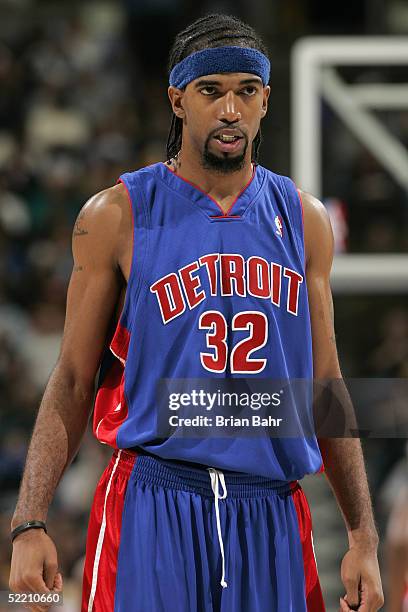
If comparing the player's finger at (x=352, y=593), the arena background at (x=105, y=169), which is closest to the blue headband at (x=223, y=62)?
the player's finger at (x=352, y=593)

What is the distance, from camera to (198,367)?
2.51 meters

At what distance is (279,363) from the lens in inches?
101

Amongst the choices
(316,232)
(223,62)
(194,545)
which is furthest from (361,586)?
(223,62)

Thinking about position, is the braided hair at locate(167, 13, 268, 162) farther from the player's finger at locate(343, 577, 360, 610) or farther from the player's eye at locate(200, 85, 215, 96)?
the player's finger at locate(343, 577, 360, 610)

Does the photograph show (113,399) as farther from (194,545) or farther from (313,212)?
(313,212)

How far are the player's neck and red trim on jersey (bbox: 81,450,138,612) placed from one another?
616 millimetres

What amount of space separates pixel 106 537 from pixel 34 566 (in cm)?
19

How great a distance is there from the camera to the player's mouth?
2578 mm

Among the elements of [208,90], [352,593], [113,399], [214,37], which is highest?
[214,37]

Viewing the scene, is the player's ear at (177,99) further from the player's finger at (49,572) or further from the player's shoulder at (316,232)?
the player's finger at (49,572)

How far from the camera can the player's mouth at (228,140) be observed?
2.58m

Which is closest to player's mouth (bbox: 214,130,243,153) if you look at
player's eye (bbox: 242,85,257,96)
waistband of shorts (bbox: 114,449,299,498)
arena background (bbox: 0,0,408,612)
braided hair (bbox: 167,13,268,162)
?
player's eye (bbox: 242,85,257,96)

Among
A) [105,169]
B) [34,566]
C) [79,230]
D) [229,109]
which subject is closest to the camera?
[34,566]

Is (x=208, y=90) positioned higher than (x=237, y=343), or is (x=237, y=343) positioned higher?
(x=208, y=90)
